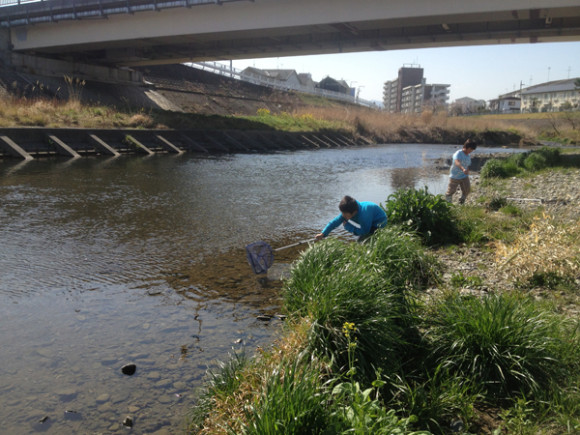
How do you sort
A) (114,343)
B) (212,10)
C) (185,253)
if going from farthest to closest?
(212,10)
(185,253)
(114,343)

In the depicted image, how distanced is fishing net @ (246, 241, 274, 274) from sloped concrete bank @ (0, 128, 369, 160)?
620 inches

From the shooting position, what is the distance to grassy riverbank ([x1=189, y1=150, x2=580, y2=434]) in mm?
2719

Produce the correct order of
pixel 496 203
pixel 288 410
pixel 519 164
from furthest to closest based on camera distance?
pixel 519 164 < pixel 496 203 < pixel 288 410

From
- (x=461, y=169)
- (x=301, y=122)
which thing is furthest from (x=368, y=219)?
(x=301, y=122)

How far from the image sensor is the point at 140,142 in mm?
23750

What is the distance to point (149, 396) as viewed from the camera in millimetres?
3627

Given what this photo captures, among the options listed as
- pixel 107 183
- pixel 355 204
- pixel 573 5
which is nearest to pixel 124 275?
pixel 355 204

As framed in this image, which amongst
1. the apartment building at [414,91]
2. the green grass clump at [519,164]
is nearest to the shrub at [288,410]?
the green grass clump at [519,164]

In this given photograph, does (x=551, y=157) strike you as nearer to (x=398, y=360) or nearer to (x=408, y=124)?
(x=398, y=360)

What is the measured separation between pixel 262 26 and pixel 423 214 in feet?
65.9

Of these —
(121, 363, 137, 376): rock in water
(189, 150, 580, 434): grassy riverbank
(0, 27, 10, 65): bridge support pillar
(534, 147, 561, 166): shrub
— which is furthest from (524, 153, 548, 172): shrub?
(0, 27, 10, 65): bridge support pillar

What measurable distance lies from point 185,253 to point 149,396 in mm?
4023

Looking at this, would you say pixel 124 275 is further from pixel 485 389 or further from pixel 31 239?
pixel 485 389

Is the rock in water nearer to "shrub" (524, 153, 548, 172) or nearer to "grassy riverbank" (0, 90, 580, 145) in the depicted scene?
"shrub" (524, 153, 548, 172)
